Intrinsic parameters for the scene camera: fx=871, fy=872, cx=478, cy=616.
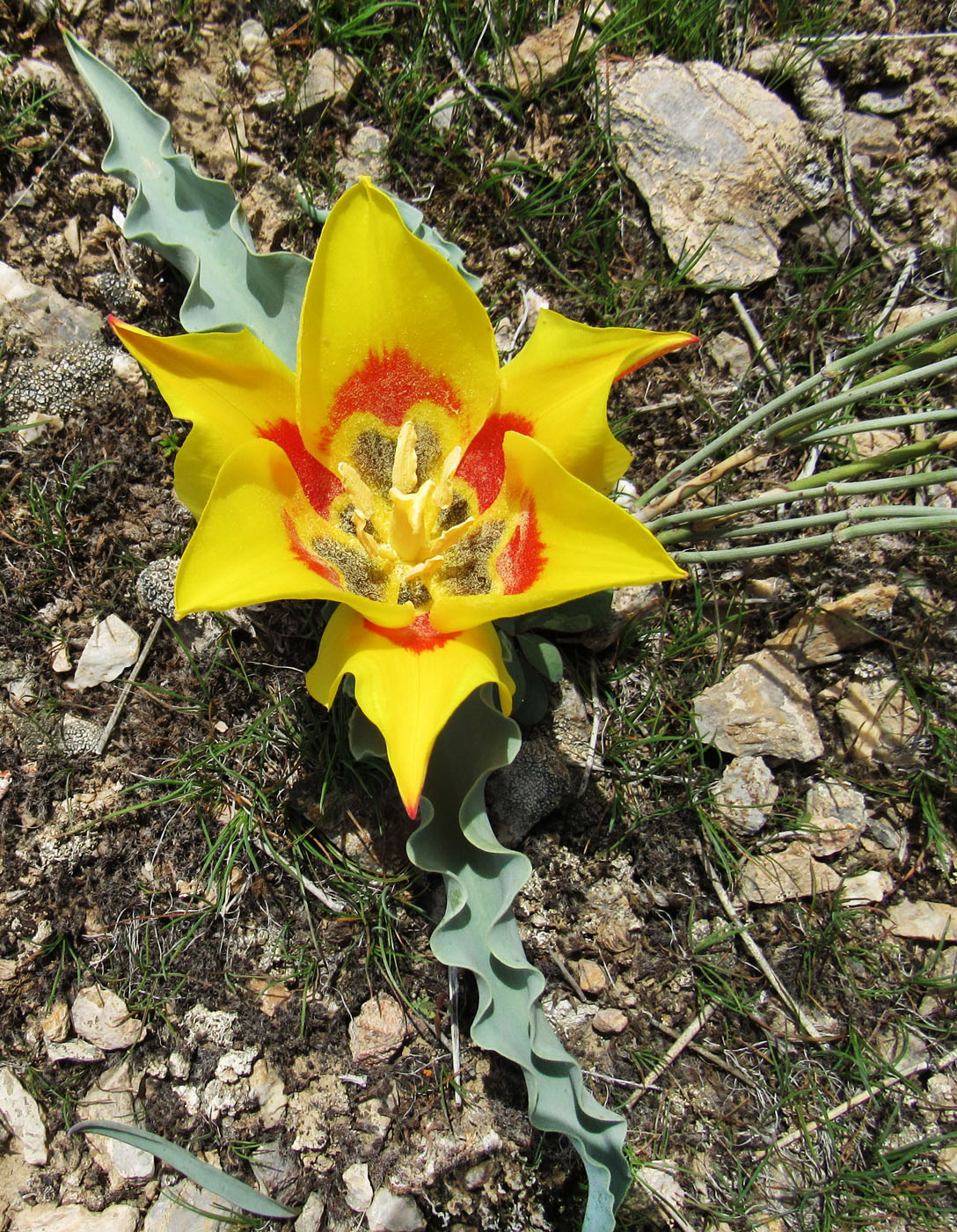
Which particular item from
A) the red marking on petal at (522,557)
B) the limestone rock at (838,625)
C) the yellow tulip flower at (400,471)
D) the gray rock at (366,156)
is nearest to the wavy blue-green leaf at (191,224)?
the yellow tulip flower at (400,471)

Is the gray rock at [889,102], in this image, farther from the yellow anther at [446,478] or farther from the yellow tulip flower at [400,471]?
the yellow anther at [446,478]

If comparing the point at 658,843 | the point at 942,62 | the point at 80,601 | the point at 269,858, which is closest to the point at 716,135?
the point at 942,62

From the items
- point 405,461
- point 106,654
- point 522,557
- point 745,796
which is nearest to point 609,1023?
point 745,796

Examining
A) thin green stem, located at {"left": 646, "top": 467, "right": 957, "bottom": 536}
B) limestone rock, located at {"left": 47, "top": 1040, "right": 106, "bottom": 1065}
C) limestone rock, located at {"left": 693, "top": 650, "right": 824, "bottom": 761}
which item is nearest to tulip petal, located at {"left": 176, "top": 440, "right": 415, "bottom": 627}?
thin green stem, located at {"left": 646, "top": 467, "right": 957, "bottom": 536}

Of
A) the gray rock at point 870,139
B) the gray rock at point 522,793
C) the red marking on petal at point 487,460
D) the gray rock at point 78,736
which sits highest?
the gray rock at point 870,139

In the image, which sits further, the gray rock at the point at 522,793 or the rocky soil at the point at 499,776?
the gray rock at the point at 522,793

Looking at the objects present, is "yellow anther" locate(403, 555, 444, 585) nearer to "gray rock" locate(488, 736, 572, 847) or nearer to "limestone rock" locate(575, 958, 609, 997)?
"gray rock" locate(488, 736, 572, 847)

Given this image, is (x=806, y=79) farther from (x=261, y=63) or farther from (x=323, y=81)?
(x=261, y=63)
